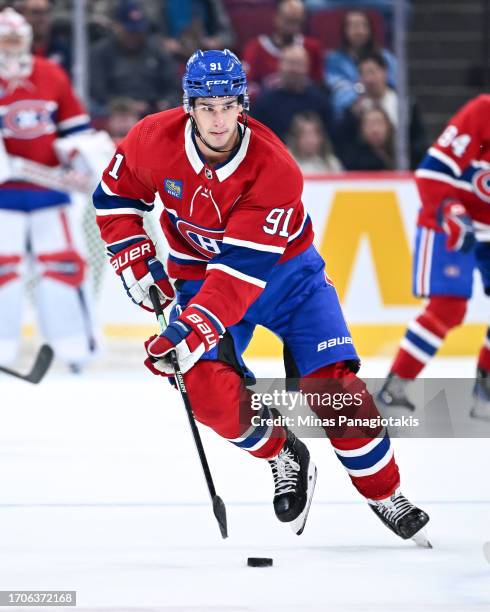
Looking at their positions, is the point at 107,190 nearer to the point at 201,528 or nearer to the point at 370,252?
the point at 201,528

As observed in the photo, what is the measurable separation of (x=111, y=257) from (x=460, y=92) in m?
5.08

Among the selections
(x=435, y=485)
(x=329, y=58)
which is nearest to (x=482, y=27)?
(x=329, y=58)

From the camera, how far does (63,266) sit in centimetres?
638

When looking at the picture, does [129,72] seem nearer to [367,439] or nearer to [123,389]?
[123,389]

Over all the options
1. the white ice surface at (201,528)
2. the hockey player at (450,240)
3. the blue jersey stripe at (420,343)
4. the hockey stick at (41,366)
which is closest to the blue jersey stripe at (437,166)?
the hockey player at (450,240)

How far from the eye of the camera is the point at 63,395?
230 inches

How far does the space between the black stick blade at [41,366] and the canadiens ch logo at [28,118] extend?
3.84ft

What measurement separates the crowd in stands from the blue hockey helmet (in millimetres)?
3893

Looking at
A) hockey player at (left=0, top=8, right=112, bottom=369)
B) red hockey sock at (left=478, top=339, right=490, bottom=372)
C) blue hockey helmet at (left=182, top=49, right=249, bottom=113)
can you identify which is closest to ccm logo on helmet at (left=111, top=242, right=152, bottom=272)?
blue hockey helmet at (left=182, top=49, right=249, bottom=113)

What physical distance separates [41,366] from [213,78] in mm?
2425

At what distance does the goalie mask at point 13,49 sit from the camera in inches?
243

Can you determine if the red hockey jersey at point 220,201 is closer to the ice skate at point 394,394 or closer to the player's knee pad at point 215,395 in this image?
the player's knee pad at point 215,395

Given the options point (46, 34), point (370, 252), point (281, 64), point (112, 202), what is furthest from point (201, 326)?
point (46, 34)

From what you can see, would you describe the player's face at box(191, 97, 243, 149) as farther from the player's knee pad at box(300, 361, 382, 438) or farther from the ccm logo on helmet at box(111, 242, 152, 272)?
the player's knee pad at box(300, 361, 382, 438)
